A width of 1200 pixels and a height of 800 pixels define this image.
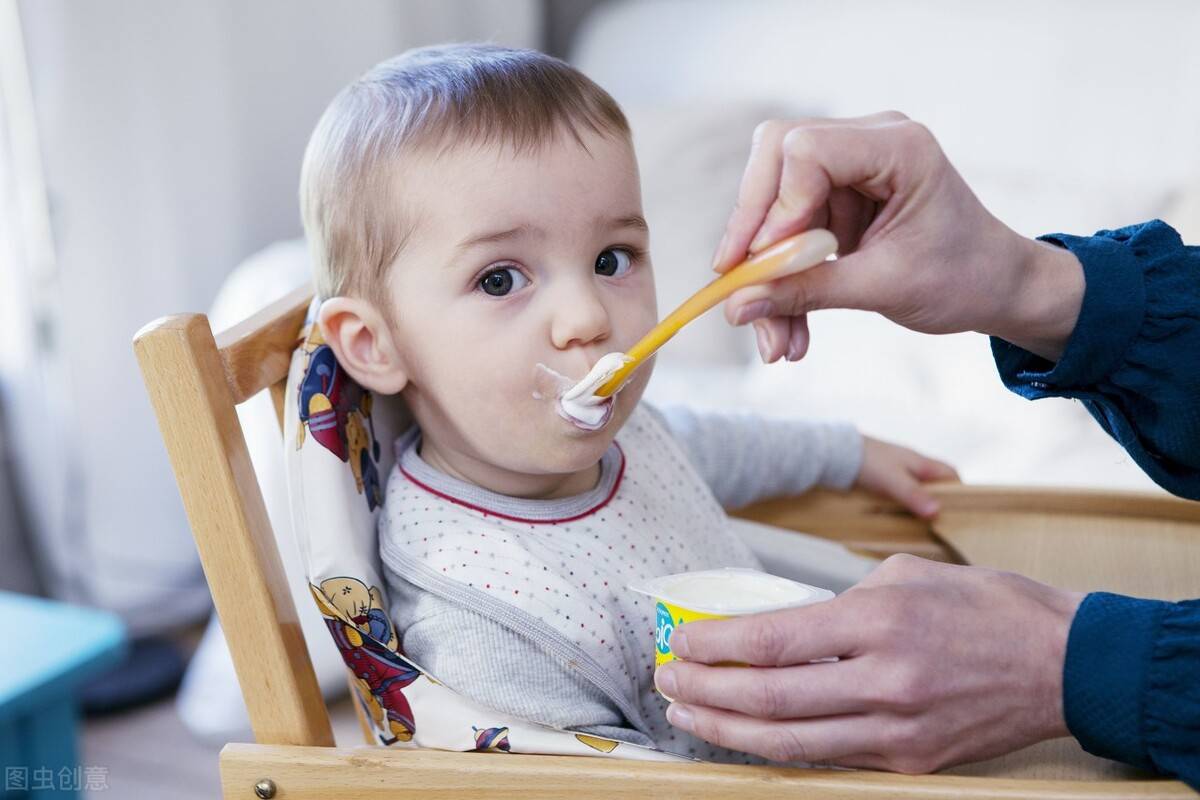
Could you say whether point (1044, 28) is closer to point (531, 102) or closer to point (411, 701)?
point (531, 102)

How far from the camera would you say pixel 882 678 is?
2.25 ft

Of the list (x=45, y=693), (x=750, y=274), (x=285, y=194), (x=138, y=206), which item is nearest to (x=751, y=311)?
(x=750, y=274)

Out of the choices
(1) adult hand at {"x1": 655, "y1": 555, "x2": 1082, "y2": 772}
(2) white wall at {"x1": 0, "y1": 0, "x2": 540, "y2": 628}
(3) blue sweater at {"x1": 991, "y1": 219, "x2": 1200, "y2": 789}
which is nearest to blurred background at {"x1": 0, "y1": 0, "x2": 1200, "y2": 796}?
(2) white wall at {"x1": 0, "y1": 0, "x2": 540, "y2": 628}

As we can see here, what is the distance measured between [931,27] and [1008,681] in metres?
1.74

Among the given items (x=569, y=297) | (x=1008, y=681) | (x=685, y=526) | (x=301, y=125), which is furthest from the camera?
(x=301, y=125)

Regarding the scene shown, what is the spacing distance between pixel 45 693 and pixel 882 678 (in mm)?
929

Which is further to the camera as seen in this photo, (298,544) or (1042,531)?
(1042,531)

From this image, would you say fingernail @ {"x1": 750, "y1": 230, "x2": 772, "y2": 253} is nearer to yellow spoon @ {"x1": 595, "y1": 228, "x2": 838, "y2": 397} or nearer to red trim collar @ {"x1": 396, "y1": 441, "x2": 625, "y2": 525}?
yellow spoon @ {"x1": 595, "y1": 228, "x2": 838, "y2": 397}

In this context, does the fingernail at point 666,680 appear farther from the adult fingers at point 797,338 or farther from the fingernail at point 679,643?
the adult fingers at point 797,338

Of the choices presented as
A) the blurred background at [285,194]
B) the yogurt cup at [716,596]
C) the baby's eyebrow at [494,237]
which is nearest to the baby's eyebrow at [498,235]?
the baby's eyebrow at [494,237]

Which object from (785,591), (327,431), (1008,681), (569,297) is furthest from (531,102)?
(1008,681)

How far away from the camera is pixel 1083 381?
0.86 m

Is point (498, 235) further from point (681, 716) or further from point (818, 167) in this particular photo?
point (681, 716)

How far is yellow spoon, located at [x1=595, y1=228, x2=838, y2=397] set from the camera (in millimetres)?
721
